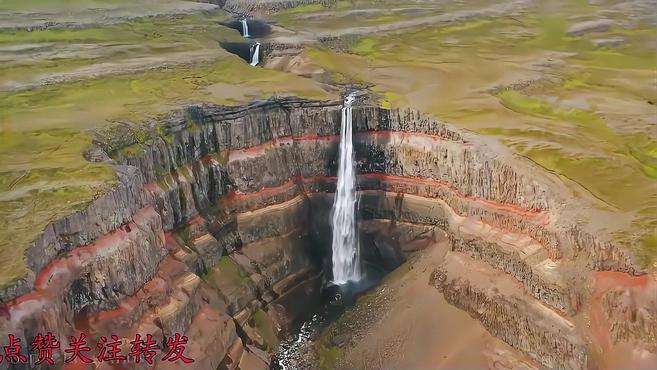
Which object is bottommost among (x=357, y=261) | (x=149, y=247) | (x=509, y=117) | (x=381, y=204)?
(x=357, y=261)

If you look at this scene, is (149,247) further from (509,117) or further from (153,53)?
(153,53)

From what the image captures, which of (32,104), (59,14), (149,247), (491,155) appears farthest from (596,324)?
(59,14)

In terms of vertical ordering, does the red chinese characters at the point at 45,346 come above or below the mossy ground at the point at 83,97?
below

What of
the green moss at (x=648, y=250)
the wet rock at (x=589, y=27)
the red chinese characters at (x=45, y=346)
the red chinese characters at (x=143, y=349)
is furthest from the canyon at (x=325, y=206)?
the wet rock at (x=589, y=27)

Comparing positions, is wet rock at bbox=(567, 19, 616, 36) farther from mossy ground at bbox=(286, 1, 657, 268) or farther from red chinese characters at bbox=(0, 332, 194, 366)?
red chinese characters at bbox=(0, 332, 194, 366)

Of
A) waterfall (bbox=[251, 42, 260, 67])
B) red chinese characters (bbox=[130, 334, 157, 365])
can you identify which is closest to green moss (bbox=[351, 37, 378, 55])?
waterfall (bbox=[251, 42, 260, 67])

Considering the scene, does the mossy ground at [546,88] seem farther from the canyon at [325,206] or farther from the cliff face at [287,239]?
the cliff face at [287,239]
